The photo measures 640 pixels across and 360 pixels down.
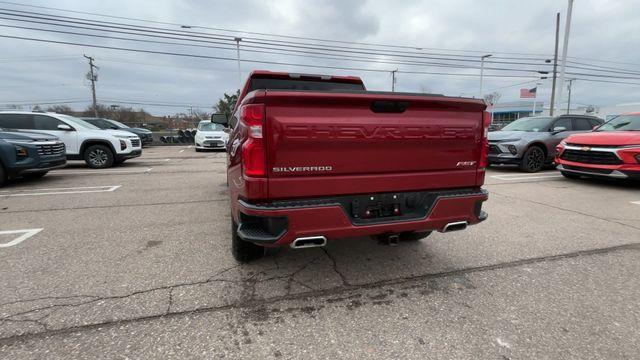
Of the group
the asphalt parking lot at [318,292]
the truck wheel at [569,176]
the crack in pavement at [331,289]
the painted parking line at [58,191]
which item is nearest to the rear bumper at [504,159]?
the truck wheel at [569,176]

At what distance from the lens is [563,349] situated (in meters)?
2.14

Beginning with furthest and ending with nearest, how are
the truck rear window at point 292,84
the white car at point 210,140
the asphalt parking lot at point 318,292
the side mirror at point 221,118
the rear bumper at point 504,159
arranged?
the white car at point 210,140, the rear bumper at point 504,159, the side mirror at point 221,118, the truck rear window at point 292,84, the asphalt parking lot at point 318,292

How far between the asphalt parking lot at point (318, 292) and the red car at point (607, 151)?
2.59 metres

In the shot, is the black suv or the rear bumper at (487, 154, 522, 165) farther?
the rear bumper at (487, 154, 522, 165)

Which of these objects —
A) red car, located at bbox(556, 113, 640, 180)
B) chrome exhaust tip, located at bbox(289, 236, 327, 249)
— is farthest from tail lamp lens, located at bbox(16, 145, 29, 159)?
red car, located at bbox(556, 113, 640, 180)

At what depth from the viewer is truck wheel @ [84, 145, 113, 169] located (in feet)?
34.4

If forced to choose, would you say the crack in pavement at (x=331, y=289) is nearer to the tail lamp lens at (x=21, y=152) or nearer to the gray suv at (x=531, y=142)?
the gray suv at (x=531, y=142)

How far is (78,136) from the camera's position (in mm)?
10359

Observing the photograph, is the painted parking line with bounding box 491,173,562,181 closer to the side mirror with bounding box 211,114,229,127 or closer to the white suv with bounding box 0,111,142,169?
the side mirror with bounding box 211,114,229,127

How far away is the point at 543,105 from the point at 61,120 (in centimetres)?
7948

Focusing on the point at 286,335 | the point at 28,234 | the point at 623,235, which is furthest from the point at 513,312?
the point at 28,234

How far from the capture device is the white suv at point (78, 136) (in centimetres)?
988

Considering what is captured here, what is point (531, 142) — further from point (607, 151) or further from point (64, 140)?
point (64, 140)

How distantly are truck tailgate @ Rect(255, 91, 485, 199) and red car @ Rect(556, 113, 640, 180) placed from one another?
20.0ft
